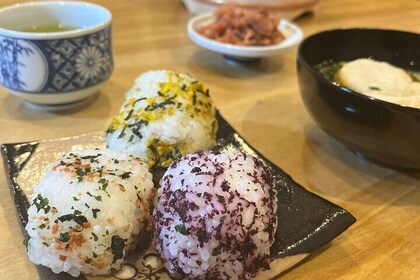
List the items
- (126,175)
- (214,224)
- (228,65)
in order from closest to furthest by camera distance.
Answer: (214,224), (126,175), (228,65)

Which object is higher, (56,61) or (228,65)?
(56,61)

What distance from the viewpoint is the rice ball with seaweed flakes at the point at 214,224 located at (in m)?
0.75

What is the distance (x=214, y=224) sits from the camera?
0.74 meters

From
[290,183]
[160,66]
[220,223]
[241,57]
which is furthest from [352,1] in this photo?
[220,223]

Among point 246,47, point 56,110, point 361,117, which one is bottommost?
point 56,110

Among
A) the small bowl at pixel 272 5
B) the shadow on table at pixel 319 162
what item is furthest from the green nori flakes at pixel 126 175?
the small bowl at pixel 272 5

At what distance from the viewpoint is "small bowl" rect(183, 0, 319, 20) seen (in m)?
2.08

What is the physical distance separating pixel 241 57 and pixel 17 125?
839 millimetres

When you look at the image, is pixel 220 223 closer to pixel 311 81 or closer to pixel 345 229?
pixel 345 229

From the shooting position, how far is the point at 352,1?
2.69m

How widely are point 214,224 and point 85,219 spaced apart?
21 cm

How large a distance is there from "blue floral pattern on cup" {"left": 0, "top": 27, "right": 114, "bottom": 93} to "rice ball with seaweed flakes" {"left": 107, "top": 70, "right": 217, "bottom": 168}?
247mm

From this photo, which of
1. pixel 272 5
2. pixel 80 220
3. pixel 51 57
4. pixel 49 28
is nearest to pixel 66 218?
pixel 80 220

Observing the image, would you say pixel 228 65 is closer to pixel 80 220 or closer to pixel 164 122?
pixel 164 122
